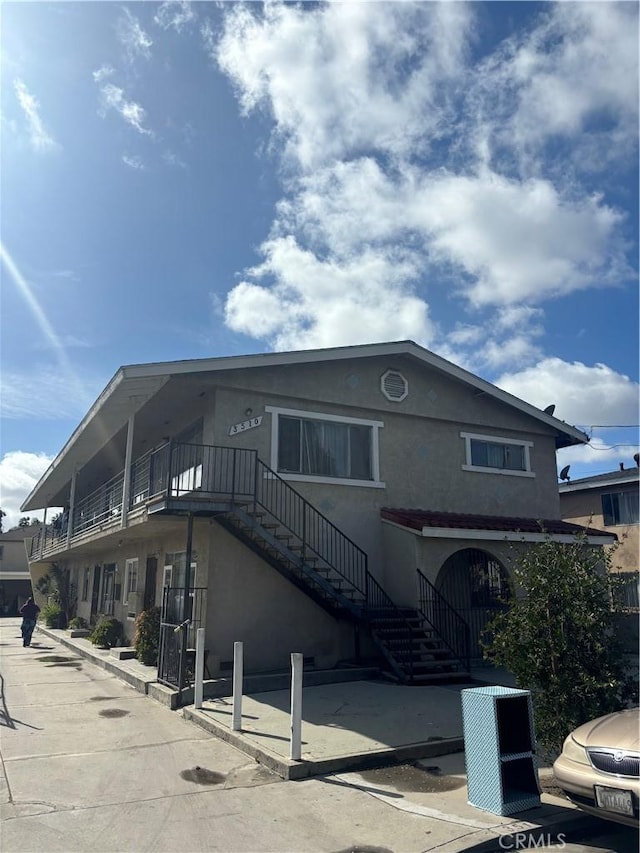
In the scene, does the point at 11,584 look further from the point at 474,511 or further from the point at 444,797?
the point at 444,797

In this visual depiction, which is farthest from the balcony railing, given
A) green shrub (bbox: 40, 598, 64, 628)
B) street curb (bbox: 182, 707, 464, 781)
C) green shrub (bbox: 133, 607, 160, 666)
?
green shrub (bbox: 40, 598, 64, 628)

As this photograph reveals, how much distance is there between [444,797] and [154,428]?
12387mm

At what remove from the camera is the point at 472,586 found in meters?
15.3

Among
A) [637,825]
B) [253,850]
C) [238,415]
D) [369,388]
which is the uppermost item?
[369,388]

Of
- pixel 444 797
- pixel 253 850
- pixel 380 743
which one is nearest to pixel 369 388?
pixel 380 743

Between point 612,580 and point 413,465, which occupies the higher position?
point 413,465

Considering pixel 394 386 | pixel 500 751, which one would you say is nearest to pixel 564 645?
pixel 500 751

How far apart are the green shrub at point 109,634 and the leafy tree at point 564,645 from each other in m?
14.0

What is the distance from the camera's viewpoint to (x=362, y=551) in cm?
1359

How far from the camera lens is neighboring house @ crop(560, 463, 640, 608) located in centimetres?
2288

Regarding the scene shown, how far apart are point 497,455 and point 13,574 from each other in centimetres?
4432

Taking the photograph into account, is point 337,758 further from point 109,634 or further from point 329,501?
point 109,634

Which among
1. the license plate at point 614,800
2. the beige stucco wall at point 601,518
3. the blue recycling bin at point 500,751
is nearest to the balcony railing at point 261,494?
the blue recycling bin at point 500,751

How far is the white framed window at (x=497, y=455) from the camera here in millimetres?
16469
